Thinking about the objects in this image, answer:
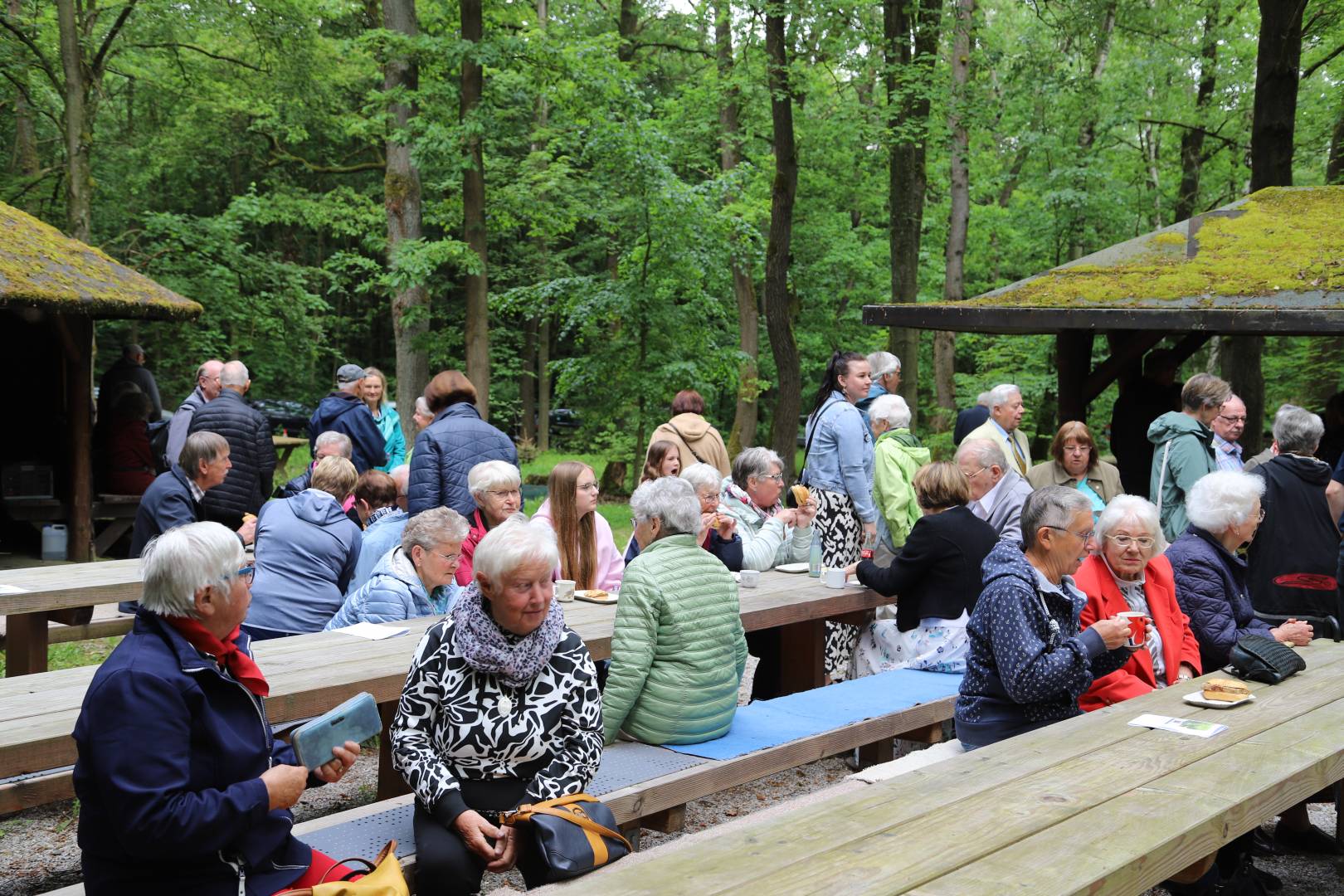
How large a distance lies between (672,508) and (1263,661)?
2.25m

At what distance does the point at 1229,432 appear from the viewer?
717 cm

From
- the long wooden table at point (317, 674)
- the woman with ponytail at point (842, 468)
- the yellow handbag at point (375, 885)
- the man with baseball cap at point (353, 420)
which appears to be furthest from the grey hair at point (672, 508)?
the man with baseball cap at point (353, 420)

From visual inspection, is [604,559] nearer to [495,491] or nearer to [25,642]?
[495,491]

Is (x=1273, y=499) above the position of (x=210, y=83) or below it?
below

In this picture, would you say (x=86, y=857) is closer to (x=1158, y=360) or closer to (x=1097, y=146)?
(x=1158, y=360)

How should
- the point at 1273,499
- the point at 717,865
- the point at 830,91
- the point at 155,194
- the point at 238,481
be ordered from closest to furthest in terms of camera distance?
the point at 717,865 → the point at 1273,499 → the point at 238,481 → the point at 830,91 → the point at 155,194

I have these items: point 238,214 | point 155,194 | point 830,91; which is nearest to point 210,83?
point 238,214

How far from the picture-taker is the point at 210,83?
18.3 metres

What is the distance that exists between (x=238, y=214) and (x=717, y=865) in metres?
17.2

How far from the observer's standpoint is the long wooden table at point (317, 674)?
3340 millimetres

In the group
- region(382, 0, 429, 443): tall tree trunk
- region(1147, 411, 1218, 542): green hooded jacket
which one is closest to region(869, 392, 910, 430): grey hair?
region(1147, 411, 1218, 542): green hooded jacket

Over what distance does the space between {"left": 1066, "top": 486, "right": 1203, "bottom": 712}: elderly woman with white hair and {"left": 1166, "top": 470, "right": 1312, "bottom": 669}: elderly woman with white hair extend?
36 centimetres

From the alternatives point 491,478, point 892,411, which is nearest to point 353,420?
point 491,478

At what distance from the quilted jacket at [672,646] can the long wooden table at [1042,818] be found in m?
1.10
